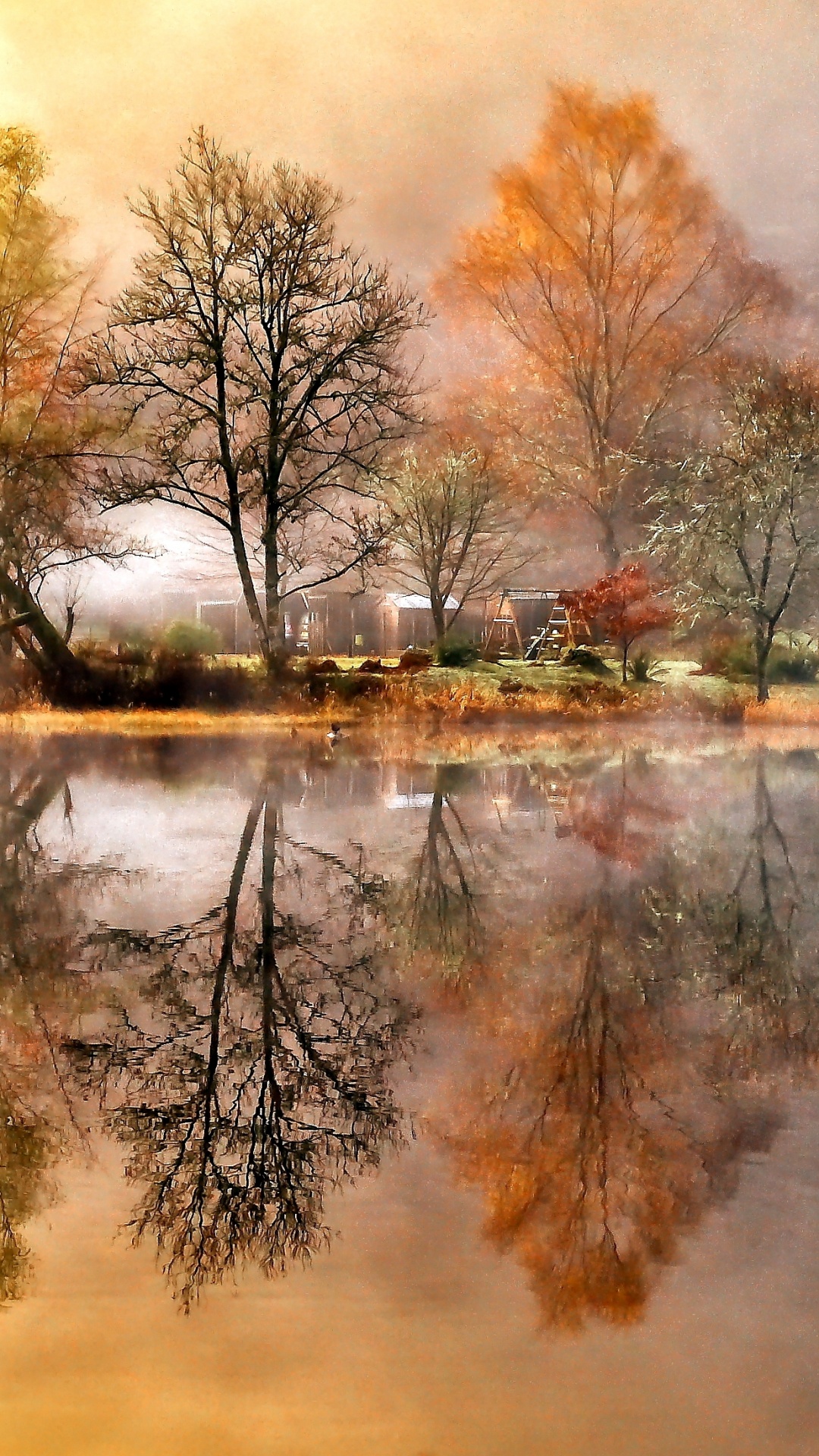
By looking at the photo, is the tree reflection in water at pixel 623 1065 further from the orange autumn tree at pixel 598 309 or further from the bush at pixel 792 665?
Answer: the orange autumn tree at pixel 598 309

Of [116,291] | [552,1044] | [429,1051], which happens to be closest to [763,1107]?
[552,1044]

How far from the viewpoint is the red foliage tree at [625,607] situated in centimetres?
535

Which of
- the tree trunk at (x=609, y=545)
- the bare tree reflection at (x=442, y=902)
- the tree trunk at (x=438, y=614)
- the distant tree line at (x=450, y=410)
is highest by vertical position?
the distant tree line at (x=450, y=410)

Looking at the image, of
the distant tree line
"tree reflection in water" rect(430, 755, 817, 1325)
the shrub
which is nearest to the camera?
"tree reflection in water" rect(430, 755, 817, 1325)

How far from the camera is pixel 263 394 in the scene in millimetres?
5449

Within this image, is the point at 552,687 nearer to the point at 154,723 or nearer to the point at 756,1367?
the point at 154,723

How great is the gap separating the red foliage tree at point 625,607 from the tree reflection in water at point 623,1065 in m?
2.09

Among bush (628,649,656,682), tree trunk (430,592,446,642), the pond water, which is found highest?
tree trunk (430,592,446,642)

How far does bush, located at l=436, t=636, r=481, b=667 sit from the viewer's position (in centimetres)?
550

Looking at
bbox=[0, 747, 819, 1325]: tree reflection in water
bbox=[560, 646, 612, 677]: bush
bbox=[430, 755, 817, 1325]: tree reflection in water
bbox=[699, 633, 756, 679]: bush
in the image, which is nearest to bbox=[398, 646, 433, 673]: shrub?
bbox=[560, 646, 612, 677]: bush

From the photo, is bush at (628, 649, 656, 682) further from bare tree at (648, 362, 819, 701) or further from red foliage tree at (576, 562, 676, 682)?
bare tree at (648, 362, 819, 701)

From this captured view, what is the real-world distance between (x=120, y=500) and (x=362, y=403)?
1.14 m

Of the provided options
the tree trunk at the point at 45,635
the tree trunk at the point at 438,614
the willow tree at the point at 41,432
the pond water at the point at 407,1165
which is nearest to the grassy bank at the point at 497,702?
the tree trunk at the point at 438,614

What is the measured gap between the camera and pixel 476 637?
17.9 ft
